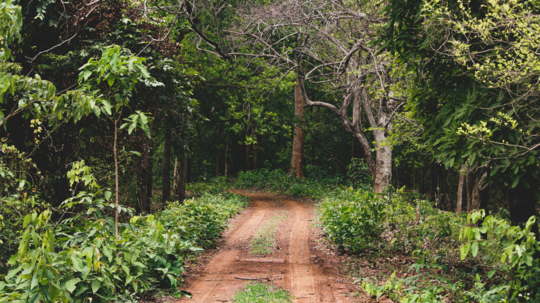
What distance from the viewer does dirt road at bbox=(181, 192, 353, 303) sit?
20.9ft

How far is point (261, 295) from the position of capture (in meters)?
6.09

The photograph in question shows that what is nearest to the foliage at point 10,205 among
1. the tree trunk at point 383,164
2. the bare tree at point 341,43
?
the bare tree at point 341,43

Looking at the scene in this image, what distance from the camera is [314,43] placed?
593 inches

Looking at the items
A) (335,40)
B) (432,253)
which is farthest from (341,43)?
(432,253)

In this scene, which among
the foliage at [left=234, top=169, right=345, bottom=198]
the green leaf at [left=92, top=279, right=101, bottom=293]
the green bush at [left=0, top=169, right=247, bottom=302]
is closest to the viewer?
the green bush at [left=0, top=169, right=247, bottom=302]

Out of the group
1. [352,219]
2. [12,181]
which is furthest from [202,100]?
[12,181]

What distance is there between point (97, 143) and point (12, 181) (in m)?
2.91

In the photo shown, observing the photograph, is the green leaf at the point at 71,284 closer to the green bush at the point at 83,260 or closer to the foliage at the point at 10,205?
the green bush at the point at 83,260

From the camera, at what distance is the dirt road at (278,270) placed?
6.38 meters

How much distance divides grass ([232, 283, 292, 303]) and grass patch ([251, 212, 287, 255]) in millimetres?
2723

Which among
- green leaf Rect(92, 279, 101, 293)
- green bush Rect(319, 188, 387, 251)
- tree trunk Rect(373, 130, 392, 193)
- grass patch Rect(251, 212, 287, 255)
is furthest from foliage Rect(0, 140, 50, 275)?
tree trunk Rect(373, 130, 392, 193)

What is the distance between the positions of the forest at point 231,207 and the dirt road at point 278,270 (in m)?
0.06

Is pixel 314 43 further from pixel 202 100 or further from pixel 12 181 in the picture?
pixel 12 181

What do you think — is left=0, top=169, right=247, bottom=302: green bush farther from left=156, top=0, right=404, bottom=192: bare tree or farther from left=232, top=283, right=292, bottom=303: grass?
left=156, top=0, right=404, bottom=192: bare tree
